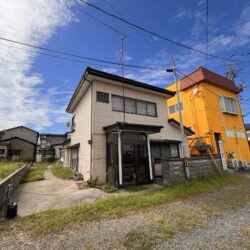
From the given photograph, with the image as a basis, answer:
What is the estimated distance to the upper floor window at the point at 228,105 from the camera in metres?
14.1

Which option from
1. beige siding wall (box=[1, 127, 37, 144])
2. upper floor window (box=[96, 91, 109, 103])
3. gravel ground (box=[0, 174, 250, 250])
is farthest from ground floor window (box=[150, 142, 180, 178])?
beige siding wall (box=[1, 127, 37, 144])

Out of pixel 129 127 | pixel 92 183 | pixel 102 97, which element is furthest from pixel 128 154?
pixel 102 97

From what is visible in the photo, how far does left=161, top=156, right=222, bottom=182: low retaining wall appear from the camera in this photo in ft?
23.9

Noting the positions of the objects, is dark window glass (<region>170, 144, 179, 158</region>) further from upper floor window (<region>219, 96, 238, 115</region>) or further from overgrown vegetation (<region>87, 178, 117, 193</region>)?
upper floor window (<region>219, 96, 238, 115</region>)

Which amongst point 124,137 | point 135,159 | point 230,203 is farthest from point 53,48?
point 230,203

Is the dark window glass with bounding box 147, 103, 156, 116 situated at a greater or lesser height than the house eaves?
lesser

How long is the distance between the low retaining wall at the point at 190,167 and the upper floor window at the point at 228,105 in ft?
22.4

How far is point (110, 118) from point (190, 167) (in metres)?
4.93

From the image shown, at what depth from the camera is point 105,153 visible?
7992 millimetres

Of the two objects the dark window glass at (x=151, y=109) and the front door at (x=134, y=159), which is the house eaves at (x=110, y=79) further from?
the front door at (x=134, y=159)

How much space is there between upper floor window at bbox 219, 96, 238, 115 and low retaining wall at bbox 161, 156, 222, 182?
6.82 meters

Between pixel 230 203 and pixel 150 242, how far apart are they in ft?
11.1

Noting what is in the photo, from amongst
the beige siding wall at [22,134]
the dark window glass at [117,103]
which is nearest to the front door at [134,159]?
the dark window glass at [117,103]

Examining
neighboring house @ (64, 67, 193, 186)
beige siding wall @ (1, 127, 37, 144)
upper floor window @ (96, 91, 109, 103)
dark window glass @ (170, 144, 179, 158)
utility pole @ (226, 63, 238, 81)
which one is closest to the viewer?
neighboring house @ (64, 67, 193, 186)
